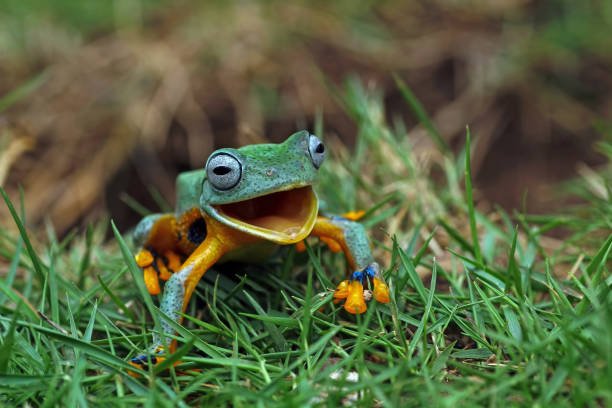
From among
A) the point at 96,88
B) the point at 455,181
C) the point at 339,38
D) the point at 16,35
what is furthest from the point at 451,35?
the point at 16,35

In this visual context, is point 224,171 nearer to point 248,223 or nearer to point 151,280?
point 248,223

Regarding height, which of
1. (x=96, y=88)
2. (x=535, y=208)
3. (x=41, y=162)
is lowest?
(x=535, y=208)

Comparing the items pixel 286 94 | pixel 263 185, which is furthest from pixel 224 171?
pixel 286 94

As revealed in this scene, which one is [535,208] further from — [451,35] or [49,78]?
[49,78]

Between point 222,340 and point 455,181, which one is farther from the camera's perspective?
point 455,181

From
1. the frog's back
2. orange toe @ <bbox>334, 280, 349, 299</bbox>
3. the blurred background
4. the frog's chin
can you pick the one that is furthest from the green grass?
the blurred background
